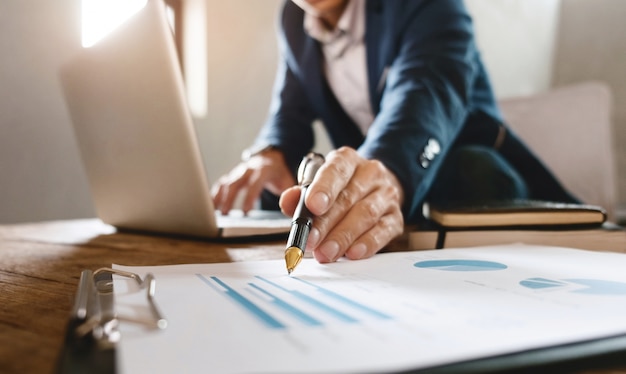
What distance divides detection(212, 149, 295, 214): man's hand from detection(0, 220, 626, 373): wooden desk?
0.77 feet

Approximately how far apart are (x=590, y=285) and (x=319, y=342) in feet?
0.64

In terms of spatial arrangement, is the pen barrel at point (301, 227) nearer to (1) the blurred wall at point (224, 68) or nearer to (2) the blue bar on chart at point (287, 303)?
(2) the blue bar on chart at point (287, 303)

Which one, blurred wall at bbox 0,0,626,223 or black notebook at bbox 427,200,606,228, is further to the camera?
blurred wall at bbox 0,0,626,223

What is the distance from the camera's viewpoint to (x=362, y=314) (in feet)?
0.70

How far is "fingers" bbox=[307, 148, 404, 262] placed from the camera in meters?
0.39

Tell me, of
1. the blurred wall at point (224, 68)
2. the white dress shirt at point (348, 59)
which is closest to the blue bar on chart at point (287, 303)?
the white dress shirt at point (348, 59)

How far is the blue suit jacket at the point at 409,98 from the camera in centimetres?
58

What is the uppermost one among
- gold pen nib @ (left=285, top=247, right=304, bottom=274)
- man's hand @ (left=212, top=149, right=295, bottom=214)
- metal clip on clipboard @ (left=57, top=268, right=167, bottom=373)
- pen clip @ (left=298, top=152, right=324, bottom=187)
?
pen clip @ (left=298, top=152, right=324, bottom=187)

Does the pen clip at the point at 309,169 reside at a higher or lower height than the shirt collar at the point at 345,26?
lower

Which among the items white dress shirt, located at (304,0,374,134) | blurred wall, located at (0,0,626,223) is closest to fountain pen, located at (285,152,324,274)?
white dress shirt, located at (304,0,374,134)

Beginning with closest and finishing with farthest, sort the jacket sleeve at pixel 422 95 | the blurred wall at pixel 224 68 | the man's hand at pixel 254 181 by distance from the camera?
1. the jacket sleeve at pixel 422 95
2. the man's hand at pixel 254 181
3. the blurred wall at pixel 224 68

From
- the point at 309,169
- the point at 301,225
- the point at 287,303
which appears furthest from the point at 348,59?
the point at 287,303

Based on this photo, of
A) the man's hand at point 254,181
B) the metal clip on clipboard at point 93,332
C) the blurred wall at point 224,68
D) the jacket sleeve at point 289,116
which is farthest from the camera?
the blurred wall at point 224,68

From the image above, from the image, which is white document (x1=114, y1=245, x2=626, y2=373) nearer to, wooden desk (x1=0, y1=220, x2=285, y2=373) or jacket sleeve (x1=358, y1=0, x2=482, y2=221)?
→ wooden desk (x1=0, y1=220, x2=285, y2=373)
